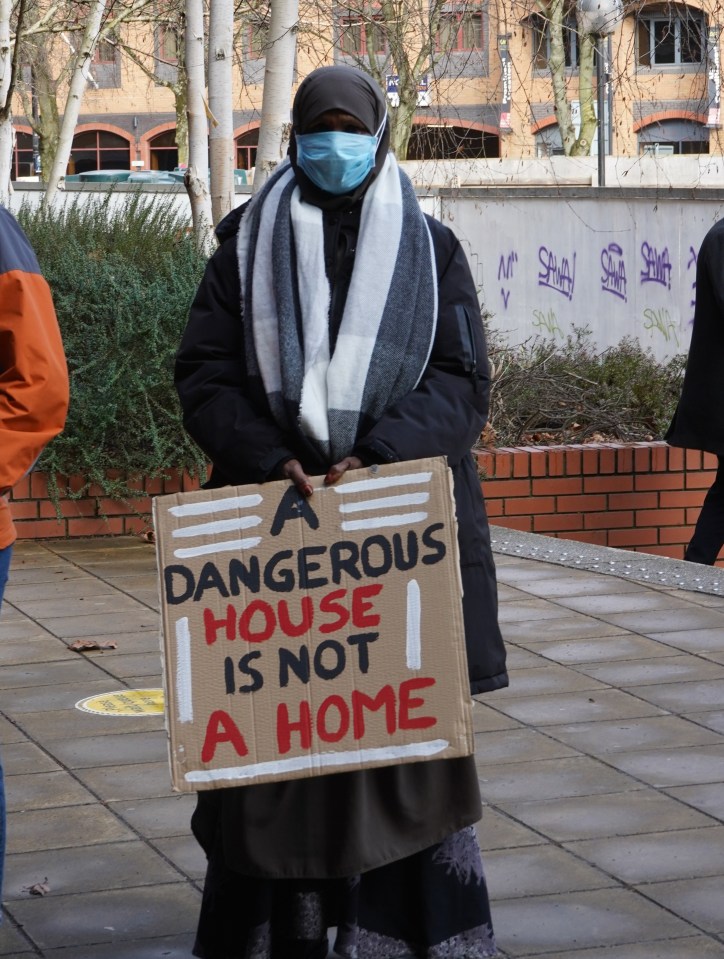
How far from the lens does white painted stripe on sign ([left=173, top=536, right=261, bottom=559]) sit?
307 cm

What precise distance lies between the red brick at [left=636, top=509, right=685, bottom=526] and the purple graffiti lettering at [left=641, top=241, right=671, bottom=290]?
4.19 metres

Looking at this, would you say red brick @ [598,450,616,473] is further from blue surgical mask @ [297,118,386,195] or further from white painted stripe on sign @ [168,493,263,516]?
white painted stripe on sign @ [168,493,263,516]

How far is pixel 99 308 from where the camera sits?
8.48 meters

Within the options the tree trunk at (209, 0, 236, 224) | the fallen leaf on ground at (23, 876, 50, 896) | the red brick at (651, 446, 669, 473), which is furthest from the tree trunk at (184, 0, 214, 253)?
the fallen leaf on ground at (23, 876, 50, 896)

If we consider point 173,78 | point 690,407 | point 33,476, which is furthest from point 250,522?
point 173,78

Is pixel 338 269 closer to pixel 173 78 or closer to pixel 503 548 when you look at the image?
pixel 503 548

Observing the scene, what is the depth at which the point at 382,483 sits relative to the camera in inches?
123

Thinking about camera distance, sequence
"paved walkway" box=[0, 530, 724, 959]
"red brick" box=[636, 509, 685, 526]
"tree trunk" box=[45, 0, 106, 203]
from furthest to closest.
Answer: "tree trunk" box=[45, 0, 106, 203] < "red brick" box=[636, 509, 685, 526] < "paved walkway" box=[0, 530, 724, 959]

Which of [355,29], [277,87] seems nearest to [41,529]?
[277,87]

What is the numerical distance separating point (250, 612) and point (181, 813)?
55.4 inches

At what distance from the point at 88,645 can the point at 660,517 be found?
3.92 m

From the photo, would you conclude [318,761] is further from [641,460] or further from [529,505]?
[641,460]

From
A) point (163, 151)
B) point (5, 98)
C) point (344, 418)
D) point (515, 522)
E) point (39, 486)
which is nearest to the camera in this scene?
point (344, 418)

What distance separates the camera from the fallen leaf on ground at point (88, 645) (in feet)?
20.2
